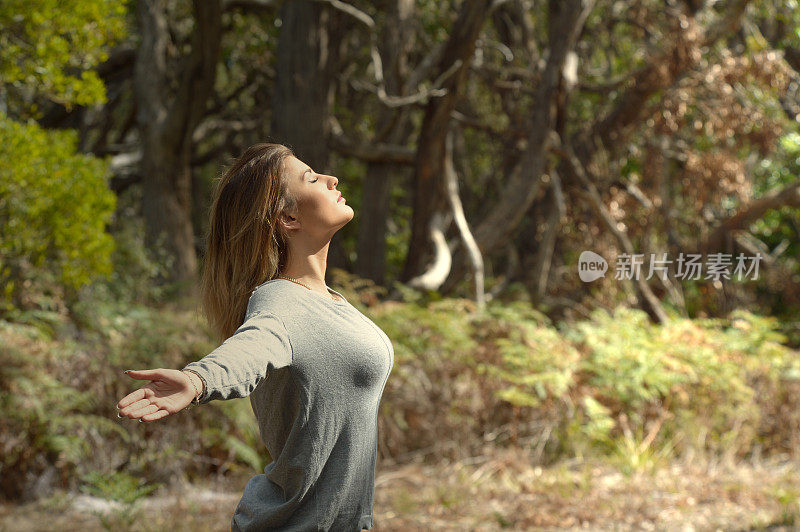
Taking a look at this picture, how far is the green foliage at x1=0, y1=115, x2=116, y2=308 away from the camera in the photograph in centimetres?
521

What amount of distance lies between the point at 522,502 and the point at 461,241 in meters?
3.48

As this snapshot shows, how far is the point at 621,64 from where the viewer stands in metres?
10.2

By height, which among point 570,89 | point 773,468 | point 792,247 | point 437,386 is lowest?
point 773,468

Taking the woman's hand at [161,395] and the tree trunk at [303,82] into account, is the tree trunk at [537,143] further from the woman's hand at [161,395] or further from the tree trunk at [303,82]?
the woman's hand at [161,395]

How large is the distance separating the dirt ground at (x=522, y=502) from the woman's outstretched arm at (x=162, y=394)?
134 inches

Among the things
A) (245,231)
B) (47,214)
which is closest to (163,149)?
(47,214)

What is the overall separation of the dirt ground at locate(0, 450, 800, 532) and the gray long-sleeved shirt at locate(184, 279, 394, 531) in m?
2.89

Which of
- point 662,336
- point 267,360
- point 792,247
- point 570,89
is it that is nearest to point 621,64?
point 570,89

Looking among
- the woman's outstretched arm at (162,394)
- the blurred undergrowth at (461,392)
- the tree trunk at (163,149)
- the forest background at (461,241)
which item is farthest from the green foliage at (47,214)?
the woman's outstretched arm at (162,394)

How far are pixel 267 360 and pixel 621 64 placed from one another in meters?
9.49

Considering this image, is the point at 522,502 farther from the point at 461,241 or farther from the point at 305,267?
the point at 305,267

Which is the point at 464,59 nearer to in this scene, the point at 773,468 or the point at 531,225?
the point at 531,225

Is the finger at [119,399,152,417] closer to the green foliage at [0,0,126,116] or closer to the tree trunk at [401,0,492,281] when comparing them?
the green foliage at [0,0,126,116]

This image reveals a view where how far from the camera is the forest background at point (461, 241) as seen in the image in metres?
5.28
